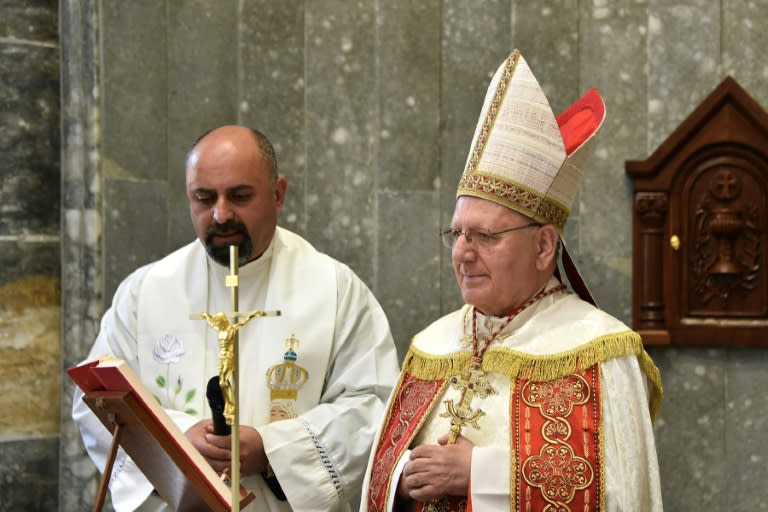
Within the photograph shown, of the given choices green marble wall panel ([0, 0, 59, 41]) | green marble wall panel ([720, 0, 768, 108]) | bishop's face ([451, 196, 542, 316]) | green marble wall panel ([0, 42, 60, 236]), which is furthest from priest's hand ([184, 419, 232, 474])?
green marble wall panel ([720, 0, 768, 108])

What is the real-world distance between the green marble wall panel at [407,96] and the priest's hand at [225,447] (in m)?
1.93

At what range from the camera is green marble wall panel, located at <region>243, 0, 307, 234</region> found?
17.0ft

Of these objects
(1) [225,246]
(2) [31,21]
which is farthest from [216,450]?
(2) [31,21]

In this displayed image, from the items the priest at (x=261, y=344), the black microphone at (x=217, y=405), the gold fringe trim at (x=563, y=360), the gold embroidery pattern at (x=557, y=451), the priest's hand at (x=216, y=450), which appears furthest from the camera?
the priest at (x=261, y=344)

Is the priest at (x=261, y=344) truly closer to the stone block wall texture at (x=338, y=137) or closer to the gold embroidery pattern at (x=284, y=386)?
the gold embroidery pattern at (x=284, y=386)

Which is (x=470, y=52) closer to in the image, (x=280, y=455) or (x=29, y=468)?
(x=280, y=455)

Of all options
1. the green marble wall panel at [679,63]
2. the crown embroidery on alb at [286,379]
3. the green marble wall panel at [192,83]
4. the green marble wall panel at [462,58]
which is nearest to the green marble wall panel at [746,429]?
the green marble wall panel at [679,63]

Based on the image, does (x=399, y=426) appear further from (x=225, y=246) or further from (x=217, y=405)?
(x=225, y=246)

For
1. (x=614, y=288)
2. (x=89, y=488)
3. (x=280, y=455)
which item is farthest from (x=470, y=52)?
(x=89, y=488)

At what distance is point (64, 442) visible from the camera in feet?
16.1

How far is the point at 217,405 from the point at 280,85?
8.07 ft

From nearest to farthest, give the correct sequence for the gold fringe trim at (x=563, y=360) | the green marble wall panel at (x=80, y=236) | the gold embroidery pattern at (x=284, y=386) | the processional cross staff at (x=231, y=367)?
the processional cross staff at (x=231, y=367)
the gold fringe trim at (x=563, y=360)
the gold embroidery pattern at (x=284, y=386)
the green marble wall panel at (x=80, y=236)

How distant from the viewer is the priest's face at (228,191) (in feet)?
12.2

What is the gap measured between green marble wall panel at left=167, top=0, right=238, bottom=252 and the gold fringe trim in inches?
92.4
